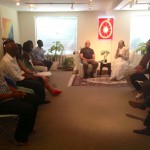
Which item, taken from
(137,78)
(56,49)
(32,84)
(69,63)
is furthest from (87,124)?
(56,49)

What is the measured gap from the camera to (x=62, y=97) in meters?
4.40

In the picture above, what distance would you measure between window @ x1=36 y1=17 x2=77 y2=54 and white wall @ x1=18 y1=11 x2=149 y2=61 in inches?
9.1

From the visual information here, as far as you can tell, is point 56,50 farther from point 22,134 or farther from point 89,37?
point 22,134

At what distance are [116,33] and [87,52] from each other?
1.81 m

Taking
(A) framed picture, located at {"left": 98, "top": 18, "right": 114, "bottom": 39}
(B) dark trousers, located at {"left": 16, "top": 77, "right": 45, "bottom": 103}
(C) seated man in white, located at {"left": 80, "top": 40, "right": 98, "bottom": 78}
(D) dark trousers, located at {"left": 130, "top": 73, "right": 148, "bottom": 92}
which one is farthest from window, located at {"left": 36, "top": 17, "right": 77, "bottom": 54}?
(B) dark trousers, located at {"left": 16, "top": 77, "right": 45, "bottom": 103}

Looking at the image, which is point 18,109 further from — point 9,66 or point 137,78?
point 137,78

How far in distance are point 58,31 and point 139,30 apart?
3261mm

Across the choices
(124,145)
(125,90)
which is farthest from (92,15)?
(124,145)

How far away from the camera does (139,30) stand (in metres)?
7.78

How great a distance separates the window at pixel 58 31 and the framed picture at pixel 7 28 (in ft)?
4.71

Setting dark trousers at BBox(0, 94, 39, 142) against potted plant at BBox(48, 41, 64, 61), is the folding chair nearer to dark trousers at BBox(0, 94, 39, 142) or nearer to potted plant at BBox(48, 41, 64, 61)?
dark trousers at BBox(0, 94, 39, 142)

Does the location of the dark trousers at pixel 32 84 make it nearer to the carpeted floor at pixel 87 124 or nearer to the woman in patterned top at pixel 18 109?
the carpeted floor at pixel 87 124

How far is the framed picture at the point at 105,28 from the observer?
7.61m

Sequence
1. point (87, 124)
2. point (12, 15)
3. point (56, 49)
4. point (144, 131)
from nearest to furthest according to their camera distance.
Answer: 1. point (144, 131)
2. point (87, 124)
3. point (12, 15)
4. point (56, 49)
